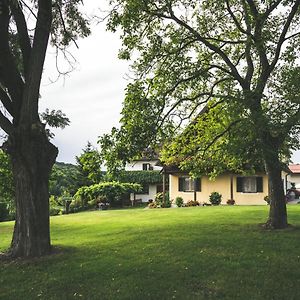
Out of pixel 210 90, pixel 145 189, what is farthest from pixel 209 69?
pixel 145 189

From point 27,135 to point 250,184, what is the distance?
2609 centimetres

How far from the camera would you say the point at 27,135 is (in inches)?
422

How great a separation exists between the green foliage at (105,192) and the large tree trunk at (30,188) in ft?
104

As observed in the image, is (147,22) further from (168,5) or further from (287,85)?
(287,85)

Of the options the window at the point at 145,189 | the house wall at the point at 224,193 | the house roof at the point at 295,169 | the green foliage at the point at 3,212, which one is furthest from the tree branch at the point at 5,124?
the house roof at the point at 295,169

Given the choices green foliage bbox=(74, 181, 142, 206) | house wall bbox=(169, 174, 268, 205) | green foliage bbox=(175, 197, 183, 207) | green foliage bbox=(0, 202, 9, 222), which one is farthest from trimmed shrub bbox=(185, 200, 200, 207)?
green foliage bbox=(0, 202, 9, 222)

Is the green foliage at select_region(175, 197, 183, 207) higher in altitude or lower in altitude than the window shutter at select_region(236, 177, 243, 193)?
lower

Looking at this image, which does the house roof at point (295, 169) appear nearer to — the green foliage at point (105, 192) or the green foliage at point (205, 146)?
the green foliage at point (105, 192)

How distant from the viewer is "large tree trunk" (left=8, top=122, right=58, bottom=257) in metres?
10.7

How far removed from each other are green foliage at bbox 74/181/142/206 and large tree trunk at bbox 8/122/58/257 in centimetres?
3166

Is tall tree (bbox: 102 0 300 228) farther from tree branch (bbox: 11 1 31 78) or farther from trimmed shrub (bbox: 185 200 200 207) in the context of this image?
trimmed shrub (bbox: 185 200 200 207)

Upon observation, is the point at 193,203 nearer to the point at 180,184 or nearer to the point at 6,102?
the point at 180,184

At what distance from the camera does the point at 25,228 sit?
10789 mm

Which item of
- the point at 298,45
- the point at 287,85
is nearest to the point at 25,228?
the point at 287,85
